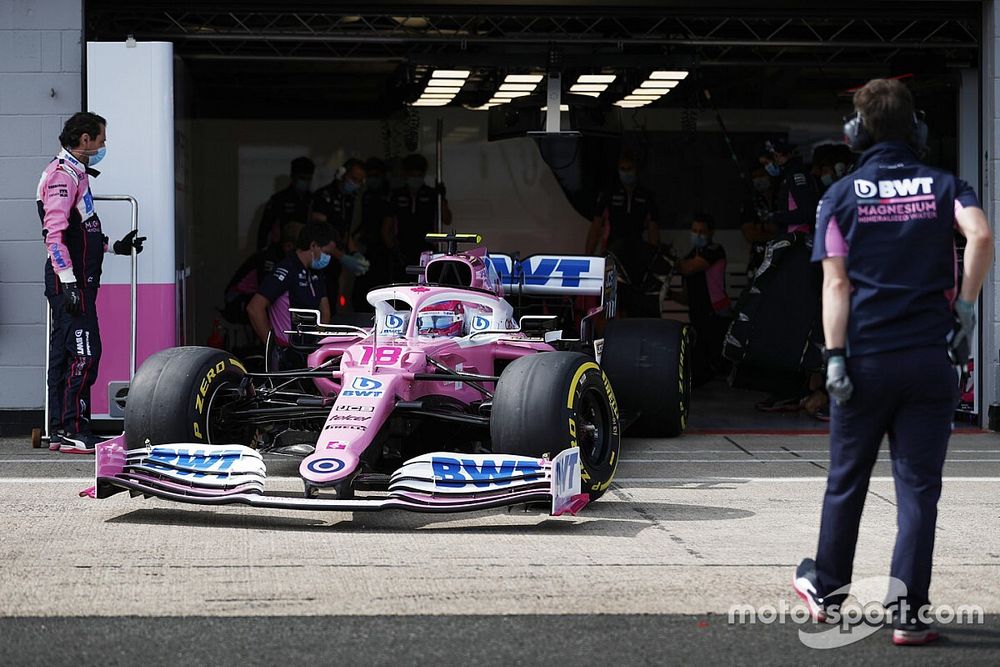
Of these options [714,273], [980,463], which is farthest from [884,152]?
[714,273]

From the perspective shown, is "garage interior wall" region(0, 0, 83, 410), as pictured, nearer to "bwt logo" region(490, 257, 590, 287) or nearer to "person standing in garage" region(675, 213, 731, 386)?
"bwt logo" region(490, 257, 590, 287)

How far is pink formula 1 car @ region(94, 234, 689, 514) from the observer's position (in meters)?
6.29

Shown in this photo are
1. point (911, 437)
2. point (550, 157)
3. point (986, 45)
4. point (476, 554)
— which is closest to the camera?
point (911, 437)

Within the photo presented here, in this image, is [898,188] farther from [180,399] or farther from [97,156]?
[97,156]

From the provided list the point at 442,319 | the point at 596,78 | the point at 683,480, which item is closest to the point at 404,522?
the point at 442,319

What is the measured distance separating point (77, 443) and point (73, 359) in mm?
534

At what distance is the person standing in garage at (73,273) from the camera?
892cm

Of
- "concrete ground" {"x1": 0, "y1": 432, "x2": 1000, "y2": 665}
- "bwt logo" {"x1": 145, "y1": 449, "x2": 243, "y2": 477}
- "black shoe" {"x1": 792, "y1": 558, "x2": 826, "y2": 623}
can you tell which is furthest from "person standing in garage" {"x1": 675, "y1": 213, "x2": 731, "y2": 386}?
"black shoe" {"x1": 792, "y1": 558, "x2": 826, "y2": 623}

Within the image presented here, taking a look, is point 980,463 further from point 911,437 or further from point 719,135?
point 719,135

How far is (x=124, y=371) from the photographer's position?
995 centimetres

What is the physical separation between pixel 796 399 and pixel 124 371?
219 inches

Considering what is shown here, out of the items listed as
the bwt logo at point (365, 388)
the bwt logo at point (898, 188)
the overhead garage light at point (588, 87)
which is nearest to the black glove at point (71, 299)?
the bwt logo at point (365, 388)

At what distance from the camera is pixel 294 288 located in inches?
420

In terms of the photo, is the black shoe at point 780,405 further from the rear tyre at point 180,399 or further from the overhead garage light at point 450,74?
the rear tyre at point 180,399
